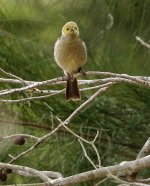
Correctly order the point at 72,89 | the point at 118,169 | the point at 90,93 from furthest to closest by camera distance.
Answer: the point at 90,93 < the point at 72,89 < the point at 118,169

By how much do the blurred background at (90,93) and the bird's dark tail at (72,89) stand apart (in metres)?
0.23

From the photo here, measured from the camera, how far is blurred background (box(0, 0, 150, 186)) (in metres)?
2.01

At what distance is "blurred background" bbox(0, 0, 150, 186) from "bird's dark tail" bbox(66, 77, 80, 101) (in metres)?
0.23

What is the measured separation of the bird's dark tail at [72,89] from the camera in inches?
68.7

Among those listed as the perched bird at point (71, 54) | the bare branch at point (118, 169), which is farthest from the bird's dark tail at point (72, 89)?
the bare branch at point (118, 169)

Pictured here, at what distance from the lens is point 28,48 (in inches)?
81.4

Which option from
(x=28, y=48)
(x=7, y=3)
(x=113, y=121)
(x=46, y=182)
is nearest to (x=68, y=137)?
(x=113, y=121)

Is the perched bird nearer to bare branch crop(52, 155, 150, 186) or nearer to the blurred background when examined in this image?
the blurred background


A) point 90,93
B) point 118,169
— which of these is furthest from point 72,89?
point 118,169

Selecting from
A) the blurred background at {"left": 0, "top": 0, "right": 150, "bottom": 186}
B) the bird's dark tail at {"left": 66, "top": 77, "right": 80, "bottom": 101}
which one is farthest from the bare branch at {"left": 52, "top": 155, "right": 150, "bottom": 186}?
the blurred background at {"left": 0, "top": 0, "right": 150, "bottom": 186}

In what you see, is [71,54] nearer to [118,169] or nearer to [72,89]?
[72,89]

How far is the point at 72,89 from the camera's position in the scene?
5.79 feet

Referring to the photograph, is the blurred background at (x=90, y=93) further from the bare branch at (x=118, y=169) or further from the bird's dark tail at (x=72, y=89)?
the bare branch at (x=118, y=169)

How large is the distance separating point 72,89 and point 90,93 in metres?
0.34
